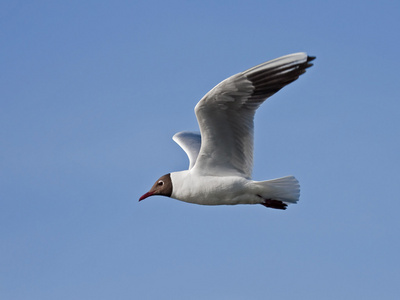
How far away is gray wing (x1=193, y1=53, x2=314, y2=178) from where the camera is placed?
10.9 meters

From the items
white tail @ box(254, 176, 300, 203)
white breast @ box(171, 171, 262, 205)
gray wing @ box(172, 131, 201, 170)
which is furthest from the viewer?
gray wing @ box(172, 131, 201, 170)

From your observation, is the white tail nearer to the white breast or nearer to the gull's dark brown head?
the white breast

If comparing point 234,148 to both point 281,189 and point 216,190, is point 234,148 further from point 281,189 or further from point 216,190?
point 281,189

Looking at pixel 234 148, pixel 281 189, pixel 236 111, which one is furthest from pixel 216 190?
pixel 236 111

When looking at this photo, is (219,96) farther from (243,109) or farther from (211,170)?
(211,170)

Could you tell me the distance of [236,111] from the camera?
1128cm

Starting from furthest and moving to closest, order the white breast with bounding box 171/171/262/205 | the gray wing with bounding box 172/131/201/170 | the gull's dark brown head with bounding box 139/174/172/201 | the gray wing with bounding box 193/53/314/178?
the gray wing with bounding box 172/131/201/170
the gull's dark brown head with bounding box 139/174/172/201
the white breast with bounding box 171/171/262/205
the gray wing with bounding box 193/53/314/178

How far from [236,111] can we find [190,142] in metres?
3.13

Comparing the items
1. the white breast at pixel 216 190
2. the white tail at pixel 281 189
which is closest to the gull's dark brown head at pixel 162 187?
the white breast at pixel 216 190

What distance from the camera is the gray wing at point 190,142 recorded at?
13.6m

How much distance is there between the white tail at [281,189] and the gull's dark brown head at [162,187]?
5.09 feet

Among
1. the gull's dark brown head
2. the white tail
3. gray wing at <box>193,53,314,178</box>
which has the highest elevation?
gray wing at <box>193,53,314,178</box>

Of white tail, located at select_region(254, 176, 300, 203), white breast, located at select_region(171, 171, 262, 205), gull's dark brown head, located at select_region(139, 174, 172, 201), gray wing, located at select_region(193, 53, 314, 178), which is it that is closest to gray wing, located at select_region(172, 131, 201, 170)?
gull's dark brown head, located at select_region(139, 174, 172, 201)

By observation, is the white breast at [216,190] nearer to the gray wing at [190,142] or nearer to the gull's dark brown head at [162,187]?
the gull's dark brown head at [162,187]
